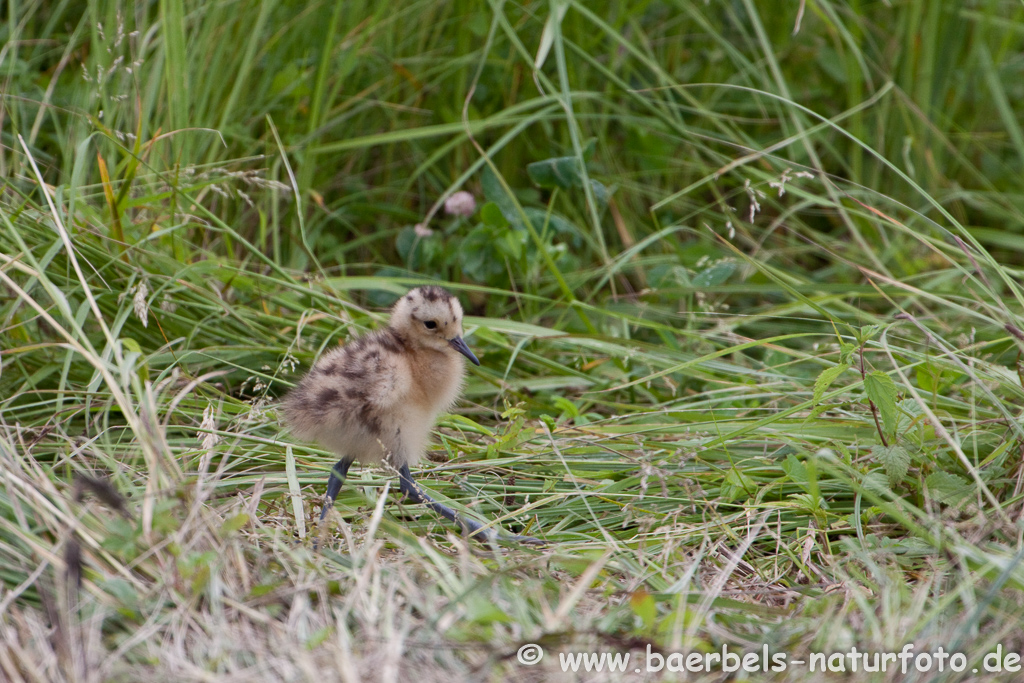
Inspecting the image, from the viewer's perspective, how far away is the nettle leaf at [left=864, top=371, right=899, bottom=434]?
6.84ft

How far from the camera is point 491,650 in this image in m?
1.55

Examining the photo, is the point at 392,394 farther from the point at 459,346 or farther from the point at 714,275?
the point at 714,275

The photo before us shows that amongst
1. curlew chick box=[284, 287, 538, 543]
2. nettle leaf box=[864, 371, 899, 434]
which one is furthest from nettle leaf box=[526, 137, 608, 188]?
nettle leaf box=[864, 371, 899, 434]

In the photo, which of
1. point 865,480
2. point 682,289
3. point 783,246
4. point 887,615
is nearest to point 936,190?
point 783,246

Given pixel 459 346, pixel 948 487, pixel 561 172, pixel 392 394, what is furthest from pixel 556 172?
pixel 948 487

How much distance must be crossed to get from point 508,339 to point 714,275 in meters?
0.74

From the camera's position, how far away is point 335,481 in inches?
87.8

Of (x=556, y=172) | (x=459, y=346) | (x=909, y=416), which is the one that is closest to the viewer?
(x=909, y=416)

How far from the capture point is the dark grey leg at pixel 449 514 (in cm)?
211

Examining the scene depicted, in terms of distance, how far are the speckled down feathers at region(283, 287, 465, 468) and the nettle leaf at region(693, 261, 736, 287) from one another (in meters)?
1.12

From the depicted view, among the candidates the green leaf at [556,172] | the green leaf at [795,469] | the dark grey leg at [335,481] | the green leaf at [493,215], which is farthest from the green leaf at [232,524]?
the green leaf at [556,172]

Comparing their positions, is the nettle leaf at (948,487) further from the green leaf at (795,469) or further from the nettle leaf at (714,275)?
the nettle leaf at (714,275)

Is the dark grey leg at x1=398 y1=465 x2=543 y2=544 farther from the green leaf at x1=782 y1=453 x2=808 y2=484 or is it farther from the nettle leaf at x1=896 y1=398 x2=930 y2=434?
the nettle leaf at x1=896 y1=398 x2=930 y2=434

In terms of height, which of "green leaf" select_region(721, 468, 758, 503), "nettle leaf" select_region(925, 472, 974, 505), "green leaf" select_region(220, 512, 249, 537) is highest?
"green leaf" select_region(220, 512, 249, 537)
